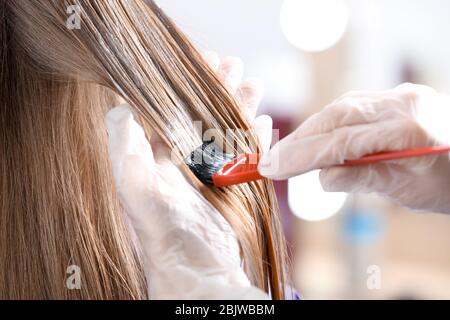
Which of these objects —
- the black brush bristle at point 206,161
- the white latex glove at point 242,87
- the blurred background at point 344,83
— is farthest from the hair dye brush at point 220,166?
the blurred background at point 344,83

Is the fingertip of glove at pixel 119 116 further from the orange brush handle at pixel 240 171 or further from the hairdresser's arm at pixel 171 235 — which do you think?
the orange brush handle at pixel 240 171

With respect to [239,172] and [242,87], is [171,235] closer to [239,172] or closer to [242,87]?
[239,172]

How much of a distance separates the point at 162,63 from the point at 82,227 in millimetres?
234

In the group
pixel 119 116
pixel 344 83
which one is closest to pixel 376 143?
pixel 119 116

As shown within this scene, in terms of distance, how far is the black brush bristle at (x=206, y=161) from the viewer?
0.69 metres

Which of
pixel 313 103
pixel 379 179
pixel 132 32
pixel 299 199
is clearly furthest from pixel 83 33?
pixel 313 103

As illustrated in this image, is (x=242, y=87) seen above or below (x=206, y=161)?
above

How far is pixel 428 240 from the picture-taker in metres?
2.76

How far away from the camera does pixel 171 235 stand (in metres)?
0.61

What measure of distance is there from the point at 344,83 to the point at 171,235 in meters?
2.07

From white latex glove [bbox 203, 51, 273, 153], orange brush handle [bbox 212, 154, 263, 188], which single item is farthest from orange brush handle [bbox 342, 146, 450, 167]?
white latex glove [bbox 203, 51, 273, 153]
